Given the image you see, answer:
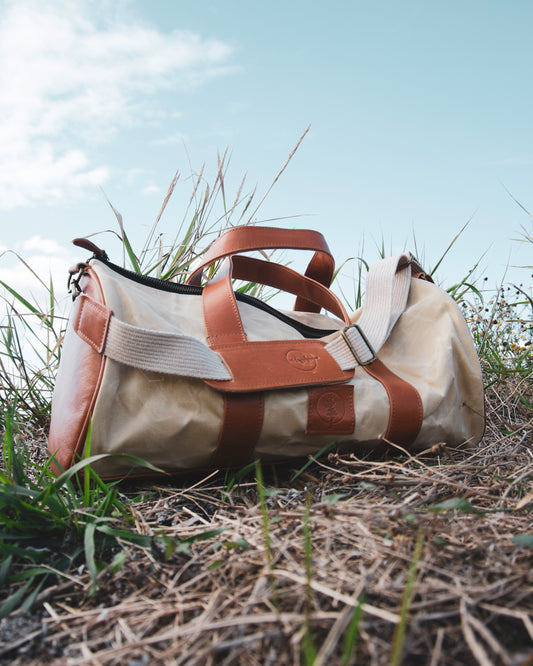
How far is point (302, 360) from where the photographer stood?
1604 millimetres

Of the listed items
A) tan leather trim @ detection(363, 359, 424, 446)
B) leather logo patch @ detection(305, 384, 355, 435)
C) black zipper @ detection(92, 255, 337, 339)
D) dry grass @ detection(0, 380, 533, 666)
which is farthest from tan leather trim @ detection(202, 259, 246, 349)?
dry grass @ detection(0, 380, 533, 666)

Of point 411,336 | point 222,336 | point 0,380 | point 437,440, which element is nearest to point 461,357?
point 411,336

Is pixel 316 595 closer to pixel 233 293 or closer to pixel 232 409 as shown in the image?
pixel 232 409

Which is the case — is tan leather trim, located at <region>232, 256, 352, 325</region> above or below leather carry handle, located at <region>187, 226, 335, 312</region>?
below

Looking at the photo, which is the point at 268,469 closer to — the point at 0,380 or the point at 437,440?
the point at 437,440

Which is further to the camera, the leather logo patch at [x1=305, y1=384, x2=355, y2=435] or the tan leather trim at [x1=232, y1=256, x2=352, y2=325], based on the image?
the tan leather trim at [x1=232, y1=256, x2=352, y2=325]

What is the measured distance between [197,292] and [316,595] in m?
1.28

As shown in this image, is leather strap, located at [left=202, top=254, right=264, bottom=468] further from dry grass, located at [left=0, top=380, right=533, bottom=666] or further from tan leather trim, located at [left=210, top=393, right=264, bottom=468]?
dry grass, located at [left=0, top=380, right=533, bottom=666]

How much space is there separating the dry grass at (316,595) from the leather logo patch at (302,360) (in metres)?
0.50

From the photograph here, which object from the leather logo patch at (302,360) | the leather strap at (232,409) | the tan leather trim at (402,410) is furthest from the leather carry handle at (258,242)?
the tan leather trim at (402,410)

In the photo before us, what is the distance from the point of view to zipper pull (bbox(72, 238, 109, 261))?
5.50ft

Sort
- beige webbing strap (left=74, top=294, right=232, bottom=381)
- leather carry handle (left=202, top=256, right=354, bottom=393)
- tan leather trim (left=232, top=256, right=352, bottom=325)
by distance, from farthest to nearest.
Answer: tan leather trim (left=232, top=256, right=352, bottom=325)
leather carry handle (left=202, top=256, right=354, bottom=393)
beige webbing strap (left=74, top=294, right=232, bottom=381)

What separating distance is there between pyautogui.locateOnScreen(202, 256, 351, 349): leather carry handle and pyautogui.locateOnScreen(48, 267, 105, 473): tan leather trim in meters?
0.36

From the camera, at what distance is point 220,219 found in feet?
9.18
